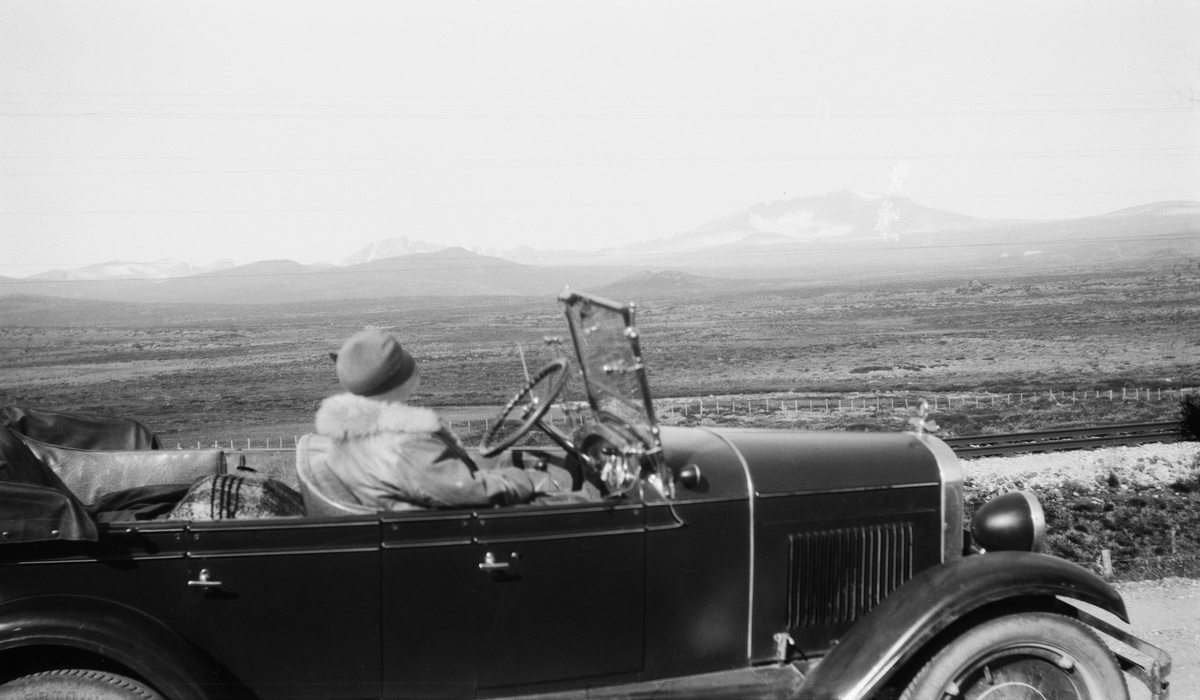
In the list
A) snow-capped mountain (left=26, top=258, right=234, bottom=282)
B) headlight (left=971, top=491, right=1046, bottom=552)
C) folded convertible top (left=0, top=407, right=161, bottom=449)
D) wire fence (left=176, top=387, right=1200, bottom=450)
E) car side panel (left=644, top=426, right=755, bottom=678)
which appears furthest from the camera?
snow-capped mountain (left=26, top=258, right=234, bottom=282)

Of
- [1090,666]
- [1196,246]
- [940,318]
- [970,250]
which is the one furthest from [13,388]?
[970,250]

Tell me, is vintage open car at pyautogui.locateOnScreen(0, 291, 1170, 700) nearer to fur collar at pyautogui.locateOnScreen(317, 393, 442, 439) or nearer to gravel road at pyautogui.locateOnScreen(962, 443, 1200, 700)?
fur collar at pyautogui.locateOnScreen(317, 393, 442, 439)

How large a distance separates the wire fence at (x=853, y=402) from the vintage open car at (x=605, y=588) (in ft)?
37.0

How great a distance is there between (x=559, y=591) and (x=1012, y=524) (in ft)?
5.76

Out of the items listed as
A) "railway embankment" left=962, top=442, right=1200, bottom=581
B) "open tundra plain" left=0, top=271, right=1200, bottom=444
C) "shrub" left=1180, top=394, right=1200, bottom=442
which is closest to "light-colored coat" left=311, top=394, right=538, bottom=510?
"railway embankment" left=962, top=442, right=1200, bottom=581

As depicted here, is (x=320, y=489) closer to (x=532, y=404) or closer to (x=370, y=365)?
(x=370, y=365)

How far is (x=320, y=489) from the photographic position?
2.92 m

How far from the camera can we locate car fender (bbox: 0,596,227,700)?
2467 millimetres

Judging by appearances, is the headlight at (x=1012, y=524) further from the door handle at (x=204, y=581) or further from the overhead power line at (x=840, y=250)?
the overhead power line at (x=840, y=250)

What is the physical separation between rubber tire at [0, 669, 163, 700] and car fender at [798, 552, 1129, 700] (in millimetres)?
2090

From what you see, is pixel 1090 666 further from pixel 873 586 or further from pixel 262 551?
pixel 262 551

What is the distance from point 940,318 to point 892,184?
473 cm

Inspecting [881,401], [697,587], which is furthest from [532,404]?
[881,401]

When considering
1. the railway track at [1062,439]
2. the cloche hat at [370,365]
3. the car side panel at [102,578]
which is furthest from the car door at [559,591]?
the railway track at [1062,439]
